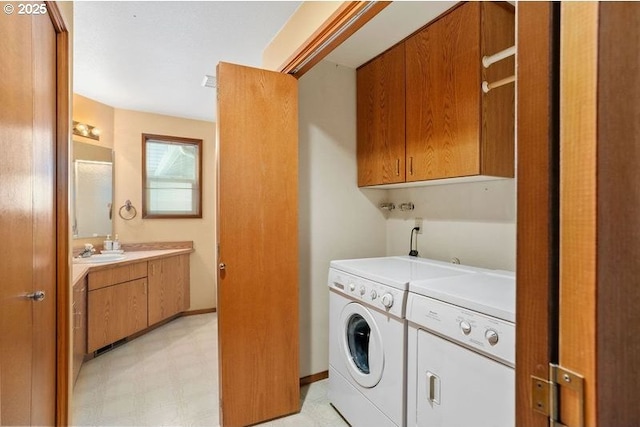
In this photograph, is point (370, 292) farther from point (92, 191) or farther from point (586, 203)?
point (92, 191)

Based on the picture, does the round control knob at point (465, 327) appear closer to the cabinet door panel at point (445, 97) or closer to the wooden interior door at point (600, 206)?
the wooden interior door at point (600, 206)

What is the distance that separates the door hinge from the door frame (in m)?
1.84

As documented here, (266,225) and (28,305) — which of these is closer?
(28,305)

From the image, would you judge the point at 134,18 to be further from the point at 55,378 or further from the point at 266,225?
the point at 55,378

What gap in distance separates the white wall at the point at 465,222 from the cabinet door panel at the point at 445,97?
1.11 ft

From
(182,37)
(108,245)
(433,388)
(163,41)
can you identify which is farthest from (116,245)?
(433,388)

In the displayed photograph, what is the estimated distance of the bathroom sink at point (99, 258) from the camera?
9.15ft

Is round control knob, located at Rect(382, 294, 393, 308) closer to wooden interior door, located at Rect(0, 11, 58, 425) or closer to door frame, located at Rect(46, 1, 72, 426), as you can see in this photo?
wooden interior door, located at Rect(0, 11, 58, 425)

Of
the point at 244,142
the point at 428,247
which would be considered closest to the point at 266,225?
the point at 244,142

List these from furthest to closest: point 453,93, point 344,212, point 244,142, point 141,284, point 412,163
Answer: point 141,284, point 344,212, point 412,163, point 244,142, point 453,93

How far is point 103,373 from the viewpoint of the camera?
2.40 metres

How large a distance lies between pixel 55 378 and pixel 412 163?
2.22 m

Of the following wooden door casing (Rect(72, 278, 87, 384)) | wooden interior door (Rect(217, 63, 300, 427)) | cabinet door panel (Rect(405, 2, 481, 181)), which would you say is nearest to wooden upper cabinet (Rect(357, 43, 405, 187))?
cabinet door panel (Rect(405, 2, 481, 181))

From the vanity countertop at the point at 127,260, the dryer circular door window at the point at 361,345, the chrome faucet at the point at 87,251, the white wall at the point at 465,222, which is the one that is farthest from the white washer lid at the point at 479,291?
the chrome faucet at the point at 87,251
